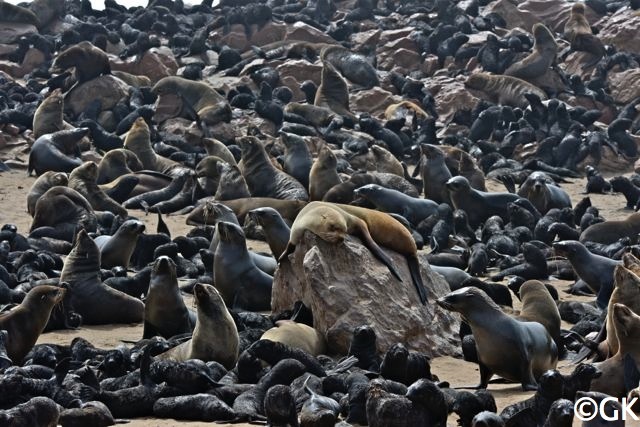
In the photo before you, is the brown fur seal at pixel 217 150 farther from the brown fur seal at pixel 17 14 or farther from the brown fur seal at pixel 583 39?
the brown fur seal at pixel 17 14

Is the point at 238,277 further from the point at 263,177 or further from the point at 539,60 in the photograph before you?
the point at 539,60

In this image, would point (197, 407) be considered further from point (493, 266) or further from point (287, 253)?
point (493, 266)

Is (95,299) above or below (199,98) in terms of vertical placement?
above

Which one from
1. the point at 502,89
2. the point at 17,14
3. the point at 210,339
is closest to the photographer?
the point at 210,339

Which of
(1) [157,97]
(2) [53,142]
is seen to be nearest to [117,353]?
(2) [53,142]

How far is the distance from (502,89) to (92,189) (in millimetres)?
12643

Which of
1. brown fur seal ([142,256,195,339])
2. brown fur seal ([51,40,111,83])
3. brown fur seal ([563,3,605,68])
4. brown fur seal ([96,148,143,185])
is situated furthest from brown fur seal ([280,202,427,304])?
brown fur seal ([563,3,605,68])

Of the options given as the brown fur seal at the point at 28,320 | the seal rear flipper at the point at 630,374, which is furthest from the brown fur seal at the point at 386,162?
the seal rear flipper at the point at 630,374

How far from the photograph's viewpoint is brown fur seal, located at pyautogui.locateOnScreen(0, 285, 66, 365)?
31.9 ft

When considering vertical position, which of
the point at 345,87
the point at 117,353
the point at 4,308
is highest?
the point at 117,353

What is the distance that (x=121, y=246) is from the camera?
1380 centimetres

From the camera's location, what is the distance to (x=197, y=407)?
26.0 feet

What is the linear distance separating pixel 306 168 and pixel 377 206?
2.61 meters

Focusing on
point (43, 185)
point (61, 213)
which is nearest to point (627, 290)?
point (61, 213)
